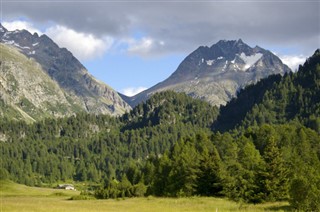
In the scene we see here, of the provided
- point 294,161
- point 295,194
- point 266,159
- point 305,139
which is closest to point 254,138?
point 305,139

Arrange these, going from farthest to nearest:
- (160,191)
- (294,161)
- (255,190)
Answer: (160,191), (294,161), (255,190)

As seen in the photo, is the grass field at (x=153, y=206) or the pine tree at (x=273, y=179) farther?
the pine tree at (x=273, y=179)

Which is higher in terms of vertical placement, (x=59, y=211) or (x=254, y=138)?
(x=254, y=138)

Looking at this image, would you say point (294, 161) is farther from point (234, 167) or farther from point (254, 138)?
point (254, 138)

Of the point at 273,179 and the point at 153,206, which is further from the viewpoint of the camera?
the point at 273,179

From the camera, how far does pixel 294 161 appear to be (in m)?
90.1

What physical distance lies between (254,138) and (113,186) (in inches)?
2050

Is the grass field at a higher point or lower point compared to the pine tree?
lower

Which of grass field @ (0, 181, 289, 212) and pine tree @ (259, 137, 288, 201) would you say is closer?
grass field @ (0, 181, 289, 212)

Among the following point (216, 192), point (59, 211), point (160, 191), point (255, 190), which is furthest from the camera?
point (160, 191)

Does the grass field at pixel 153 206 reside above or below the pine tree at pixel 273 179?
below

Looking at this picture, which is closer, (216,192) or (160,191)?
(216,192)

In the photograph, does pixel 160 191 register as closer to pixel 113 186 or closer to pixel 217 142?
pixel 113 186

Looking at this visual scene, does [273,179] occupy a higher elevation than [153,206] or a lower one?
higher
